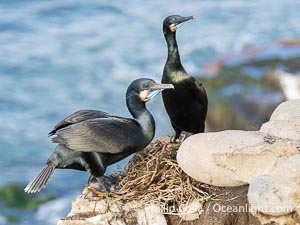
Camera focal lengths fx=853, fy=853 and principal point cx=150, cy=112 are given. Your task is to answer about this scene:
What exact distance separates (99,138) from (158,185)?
49 centimetres

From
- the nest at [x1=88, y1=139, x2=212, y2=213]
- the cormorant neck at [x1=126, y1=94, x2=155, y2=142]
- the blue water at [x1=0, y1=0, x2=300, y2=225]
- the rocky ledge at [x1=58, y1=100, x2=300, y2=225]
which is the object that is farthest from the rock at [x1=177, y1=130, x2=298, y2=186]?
the blue water at [x1=0, y1=0, x2=300, y2=225]

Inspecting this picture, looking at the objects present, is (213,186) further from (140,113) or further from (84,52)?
(84,52)

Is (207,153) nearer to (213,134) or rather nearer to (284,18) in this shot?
(213,134)

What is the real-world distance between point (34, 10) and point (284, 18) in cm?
505

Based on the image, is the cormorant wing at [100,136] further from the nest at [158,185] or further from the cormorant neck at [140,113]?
the nest at [158,185]

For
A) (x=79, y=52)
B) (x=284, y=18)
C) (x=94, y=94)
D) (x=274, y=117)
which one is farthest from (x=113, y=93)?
(x=274, y=117)

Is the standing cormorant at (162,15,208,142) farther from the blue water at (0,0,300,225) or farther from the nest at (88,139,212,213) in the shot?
the blue water at (0,0,300,225)

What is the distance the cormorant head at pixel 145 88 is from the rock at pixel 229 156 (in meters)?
0.44

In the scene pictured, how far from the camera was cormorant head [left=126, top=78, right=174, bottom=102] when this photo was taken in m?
5.72

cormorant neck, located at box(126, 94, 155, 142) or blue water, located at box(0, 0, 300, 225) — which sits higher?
cormorant neck, located at box(126, 94, 155, 142)

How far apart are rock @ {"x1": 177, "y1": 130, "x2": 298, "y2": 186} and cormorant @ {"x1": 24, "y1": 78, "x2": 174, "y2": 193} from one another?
374 millimetres

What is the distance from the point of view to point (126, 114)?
12.8 meters

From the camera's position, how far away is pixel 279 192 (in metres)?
5.00

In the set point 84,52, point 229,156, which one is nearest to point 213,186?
point 229,156
